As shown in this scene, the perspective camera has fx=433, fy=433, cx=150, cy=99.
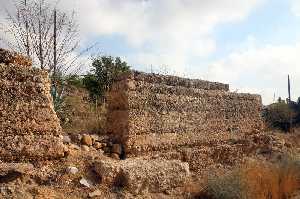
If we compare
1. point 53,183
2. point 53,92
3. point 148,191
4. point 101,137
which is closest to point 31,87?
point 53,183

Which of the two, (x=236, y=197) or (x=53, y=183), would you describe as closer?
(x=53, y=183)

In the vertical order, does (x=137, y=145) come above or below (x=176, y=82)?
below

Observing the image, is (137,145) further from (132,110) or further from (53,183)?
(53,183)

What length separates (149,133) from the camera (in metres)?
7.73

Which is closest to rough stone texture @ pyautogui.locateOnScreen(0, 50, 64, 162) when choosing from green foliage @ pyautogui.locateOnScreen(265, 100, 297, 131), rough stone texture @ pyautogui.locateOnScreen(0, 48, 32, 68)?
rough stone texture @ pyautogui.locateOnScreen(0, 48, 32, 68)

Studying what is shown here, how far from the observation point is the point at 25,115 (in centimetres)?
600

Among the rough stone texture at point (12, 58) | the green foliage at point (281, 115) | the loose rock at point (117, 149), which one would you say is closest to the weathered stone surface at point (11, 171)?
the rough stone texture at point (12, 58)

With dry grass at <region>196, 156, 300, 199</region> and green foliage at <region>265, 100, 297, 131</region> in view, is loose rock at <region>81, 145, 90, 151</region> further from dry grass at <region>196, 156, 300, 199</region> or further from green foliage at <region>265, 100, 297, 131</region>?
green foliage at <region>265, 100, 297, 131</region>

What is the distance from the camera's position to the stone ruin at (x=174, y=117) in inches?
299

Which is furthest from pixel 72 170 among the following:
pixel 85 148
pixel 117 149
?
pixel 117 149

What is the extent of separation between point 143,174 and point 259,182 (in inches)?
99.7

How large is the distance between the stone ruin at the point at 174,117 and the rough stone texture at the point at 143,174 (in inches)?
21.1

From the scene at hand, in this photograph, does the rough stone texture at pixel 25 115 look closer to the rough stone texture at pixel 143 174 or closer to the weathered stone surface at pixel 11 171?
the weathered stone surface at pixel 11 171

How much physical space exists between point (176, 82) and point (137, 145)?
175cm
